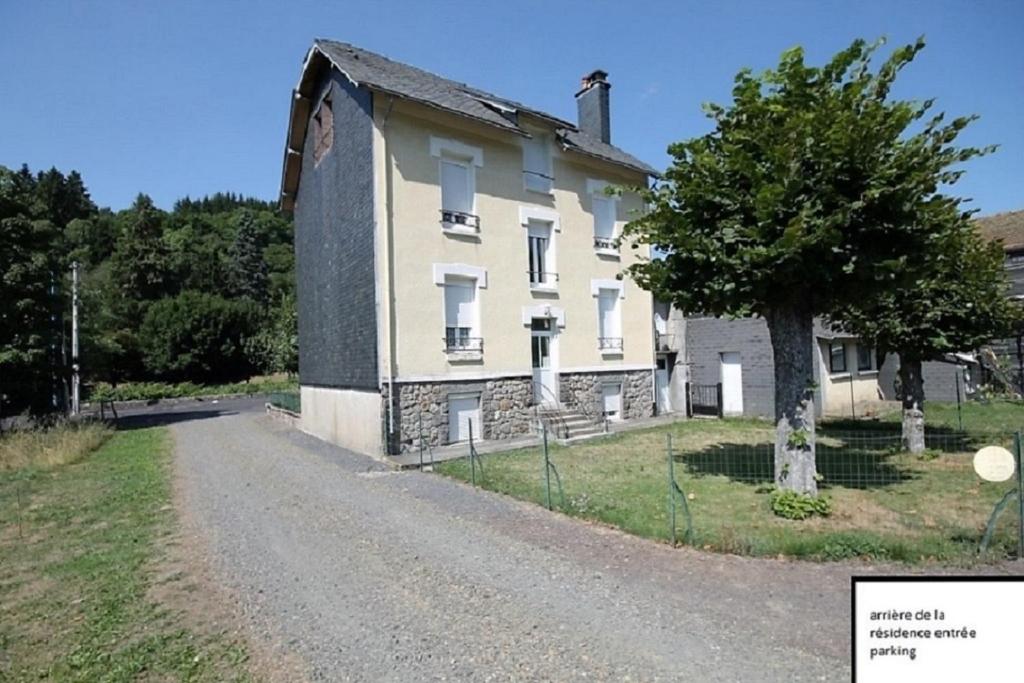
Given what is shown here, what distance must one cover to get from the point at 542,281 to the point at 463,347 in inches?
145

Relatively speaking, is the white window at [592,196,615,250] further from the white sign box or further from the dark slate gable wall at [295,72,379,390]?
the white sign box

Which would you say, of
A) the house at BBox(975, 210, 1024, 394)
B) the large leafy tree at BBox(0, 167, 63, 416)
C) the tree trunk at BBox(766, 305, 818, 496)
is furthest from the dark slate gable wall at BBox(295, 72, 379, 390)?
the house at BBox(975, 210, 1024, 394)

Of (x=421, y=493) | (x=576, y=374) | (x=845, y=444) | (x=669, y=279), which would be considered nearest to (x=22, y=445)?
(x=421, y=493)

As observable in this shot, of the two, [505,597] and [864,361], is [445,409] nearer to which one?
[505,597]

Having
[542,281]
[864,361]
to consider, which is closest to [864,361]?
[864,361]

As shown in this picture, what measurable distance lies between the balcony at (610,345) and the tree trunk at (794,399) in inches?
400

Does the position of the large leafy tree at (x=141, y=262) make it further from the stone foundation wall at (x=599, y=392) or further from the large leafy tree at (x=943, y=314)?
the large leafy tree at (x=943, y=314)

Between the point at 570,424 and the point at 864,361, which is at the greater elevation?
the point at 864,361

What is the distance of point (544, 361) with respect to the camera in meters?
17.2

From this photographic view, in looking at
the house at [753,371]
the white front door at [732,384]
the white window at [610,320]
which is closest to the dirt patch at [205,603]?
the white window at [610,320]

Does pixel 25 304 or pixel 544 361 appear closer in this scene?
pixel 544 361

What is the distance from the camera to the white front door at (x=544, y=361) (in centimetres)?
1691

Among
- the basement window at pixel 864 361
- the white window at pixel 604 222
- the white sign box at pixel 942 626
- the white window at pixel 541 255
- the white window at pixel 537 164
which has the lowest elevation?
the white sign box at pixel 942 626

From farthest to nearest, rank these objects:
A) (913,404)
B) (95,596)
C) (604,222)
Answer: (604,222) < (913,404) < (95,596)
